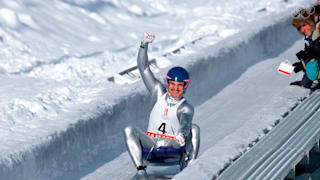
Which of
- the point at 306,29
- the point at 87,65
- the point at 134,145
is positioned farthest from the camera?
the point at 87,65

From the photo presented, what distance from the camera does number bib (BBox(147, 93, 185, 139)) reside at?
13.6 ft

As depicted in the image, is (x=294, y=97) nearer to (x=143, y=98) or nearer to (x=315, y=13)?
(x=315, y=13)

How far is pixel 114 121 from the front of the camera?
5152mm

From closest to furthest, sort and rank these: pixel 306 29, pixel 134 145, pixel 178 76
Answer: pixel 134 145
pixel 178 76
pixel 306 29

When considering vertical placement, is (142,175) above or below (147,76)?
below

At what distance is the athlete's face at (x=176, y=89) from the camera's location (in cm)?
410

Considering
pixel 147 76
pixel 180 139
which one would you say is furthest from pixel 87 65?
pixel 180 139

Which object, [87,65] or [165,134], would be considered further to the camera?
[87,65]

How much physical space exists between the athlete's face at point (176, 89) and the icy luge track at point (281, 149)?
65 cm

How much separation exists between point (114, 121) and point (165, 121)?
3.51ft

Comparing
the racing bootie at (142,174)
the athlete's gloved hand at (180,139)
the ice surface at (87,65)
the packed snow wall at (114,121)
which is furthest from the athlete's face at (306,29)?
the racing bootie at (142,174)

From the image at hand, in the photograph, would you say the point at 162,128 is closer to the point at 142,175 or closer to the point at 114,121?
the point at 142,175

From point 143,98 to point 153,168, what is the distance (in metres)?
1.61

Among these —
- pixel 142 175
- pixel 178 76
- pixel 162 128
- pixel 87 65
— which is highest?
pixel 87 65
